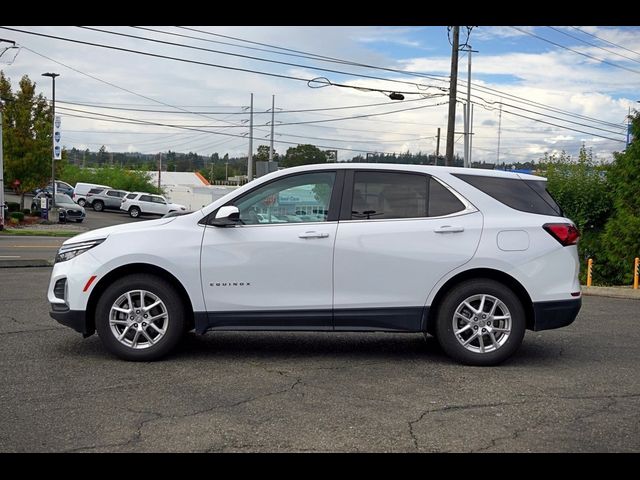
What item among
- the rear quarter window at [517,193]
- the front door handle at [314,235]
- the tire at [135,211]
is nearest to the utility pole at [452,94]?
the rear quarter window at [517,193]

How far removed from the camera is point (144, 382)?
235 inches

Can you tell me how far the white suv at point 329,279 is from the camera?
6578mm

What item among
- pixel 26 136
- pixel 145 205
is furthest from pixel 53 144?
pixel 145 205

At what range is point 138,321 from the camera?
21.6 feet

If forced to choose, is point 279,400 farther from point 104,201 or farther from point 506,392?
point 104,201

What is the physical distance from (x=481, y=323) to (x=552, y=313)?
0.65m

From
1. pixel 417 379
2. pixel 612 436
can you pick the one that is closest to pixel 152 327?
pixel 417 379

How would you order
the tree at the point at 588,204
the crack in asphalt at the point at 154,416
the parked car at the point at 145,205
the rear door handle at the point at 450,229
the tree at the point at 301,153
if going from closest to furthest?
Result: 1. the crack in asphalt at the point at 154,416
2. the rear door handle at the point at 450,229
3. the tree at the point at 588,204
4. the parked car at the point at 145,205
5. the tree at the point at 301,153

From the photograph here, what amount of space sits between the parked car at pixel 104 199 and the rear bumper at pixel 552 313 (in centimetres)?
5426

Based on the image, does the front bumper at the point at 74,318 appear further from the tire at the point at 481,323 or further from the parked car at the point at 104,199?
the parked car at the point at 104,199

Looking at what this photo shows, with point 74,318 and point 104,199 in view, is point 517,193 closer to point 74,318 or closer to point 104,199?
point 74,318

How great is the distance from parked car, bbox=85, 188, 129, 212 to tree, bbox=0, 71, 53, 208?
399 inches

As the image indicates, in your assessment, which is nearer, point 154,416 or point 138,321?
point 154,416

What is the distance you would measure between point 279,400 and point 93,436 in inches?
55.2
